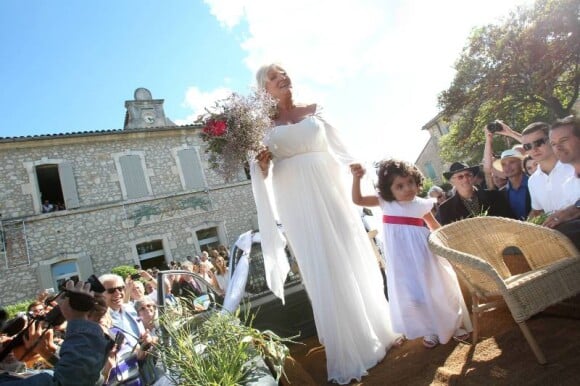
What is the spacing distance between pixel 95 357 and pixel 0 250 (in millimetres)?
14411

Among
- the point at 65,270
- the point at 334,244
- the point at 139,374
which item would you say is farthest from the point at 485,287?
the point at 65,270

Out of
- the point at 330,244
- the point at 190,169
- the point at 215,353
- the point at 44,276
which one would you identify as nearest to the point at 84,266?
the point at 44,276

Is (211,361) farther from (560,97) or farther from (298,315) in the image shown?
(560,97)

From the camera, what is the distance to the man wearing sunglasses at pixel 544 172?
3.03 metres

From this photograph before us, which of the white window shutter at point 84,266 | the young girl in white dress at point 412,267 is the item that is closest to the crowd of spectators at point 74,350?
the young girl in white dress at point 412,267

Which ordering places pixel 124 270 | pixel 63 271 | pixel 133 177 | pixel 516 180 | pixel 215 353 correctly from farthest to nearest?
pixel 133 177 < pixel 63 271 < pixel 124 270 < pixel 516 180 < pixel 215 353

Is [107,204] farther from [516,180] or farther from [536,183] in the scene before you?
[536,183]

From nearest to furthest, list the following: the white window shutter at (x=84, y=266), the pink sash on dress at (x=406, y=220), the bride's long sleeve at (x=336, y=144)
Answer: the pink sash on dress at (x=406, y=220), the bride's long sleeve at (x=336, y=144), the white window shutter at (x=84, y=266)

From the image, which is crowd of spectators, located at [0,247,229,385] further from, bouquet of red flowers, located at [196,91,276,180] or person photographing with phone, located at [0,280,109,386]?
bouquet of red flowers, located at [196,91,276,180]

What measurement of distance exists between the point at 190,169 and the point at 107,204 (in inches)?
145

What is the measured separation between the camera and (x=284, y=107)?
309 cm

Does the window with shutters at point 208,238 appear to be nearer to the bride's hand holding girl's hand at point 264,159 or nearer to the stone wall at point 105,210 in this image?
the stone wall at point 105,210

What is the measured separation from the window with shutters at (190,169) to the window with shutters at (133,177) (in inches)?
61.3

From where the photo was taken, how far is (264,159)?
9.28 feet
